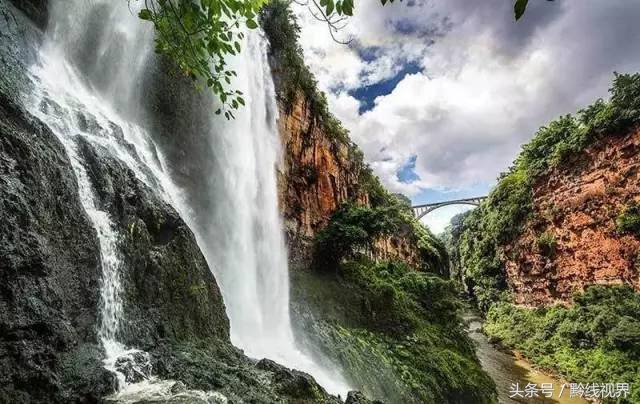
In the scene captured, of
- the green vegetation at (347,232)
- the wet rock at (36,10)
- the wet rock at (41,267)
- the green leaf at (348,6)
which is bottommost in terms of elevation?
the wet rock at (41,267)

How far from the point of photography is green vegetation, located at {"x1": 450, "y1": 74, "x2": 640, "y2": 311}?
19078mm

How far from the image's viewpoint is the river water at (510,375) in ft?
43.9

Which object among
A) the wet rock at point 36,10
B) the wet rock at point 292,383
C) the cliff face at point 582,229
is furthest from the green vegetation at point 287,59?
the cliff face at point 582,229

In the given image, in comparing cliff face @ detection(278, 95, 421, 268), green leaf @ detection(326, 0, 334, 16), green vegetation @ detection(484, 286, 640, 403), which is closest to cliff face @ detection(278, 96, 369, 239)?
cliff face @ detection(278, 95, 421, 268)

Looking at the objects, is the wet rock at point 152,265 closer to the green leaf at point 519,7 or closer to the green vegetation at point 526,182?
the green leaf at point 519,7

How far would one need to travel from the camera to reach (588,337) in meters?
16.9

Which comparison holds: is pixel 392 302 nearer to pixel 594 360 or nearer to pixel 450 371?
pixel 450 371

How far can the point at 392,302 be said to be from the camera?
13445mm

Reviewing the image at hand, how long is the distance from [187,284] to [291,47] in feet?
43.3

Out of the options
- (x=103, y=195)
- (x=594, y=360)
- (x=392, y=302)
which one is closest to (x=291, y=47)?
(x=392, y=302)

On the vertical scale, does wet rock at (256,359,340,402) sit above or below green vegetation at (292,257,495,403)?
below

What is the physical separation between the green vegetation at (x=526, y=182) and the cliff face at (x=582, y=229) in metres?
0.55

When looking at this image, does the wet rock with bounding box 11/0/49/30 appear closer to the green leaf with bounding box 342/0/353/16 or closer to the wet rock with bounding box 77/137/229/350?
the wet rock with bounding box 77/137/229/350

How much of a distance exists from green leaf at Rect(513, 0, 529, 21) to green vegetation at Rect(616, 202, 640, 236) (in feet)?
69.5
